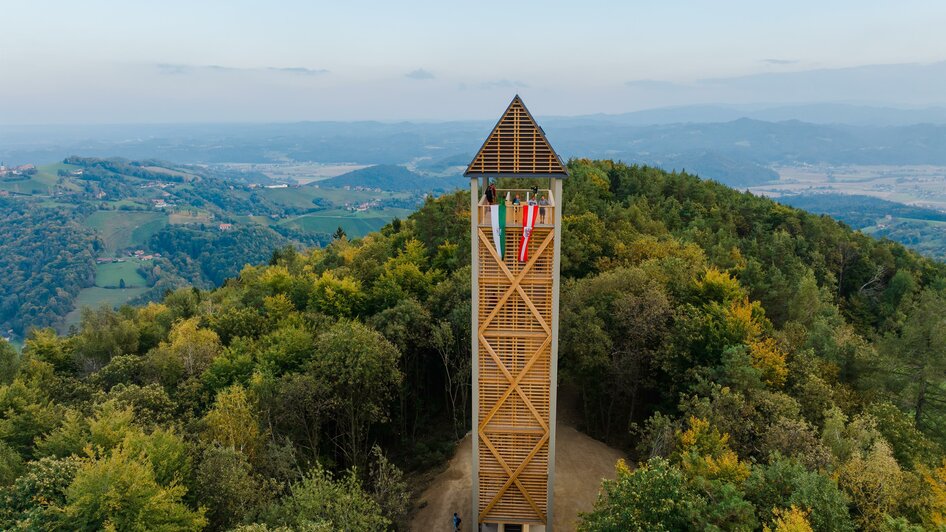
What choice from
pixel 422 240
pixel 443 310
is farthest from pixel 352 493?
pixel 422 240

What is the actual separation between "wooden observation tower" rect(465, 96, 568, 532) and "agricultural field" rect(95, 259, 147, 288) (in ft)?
557

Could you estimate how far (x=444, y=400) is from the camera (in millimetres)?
34750

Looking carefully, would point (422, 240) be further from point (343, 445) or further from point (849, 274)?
point (849, 274)

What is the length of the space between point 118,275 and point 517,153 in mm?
184175

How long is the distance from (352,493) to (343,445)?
36.0 feet

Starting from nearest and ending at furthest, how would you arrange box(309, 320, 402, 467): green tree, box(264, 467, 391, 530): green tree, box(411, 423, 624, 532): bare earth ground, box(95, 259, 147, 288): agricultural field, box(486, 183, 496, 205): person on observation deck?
box(264, 467, 391, 530): green tree, box(486, 183, 496, 205): person on observation deck, box(411, 423, 624, 532): bare earth ground, box(309, 320, 402, 467): green tree, box(95, 259, 147, 288): agricultural field

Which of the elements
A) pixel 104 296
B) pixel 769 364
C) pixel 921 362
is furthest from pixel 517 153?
pixel 104 296

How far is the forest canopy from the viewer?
1711 centimetres

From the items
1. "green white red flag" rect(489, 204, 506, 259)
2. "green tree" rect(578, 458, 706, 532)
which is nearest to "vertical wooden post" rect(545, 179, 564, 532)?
"green white red flag" rect(489, 204, 506, 259)

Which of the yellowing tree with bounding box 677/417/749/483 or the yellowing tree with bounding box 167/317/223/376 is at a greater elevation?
the yellowing tree with bounding box 677/417/749/483

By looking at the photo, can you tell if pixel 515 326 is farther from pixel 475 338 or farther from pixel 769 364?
pixel 769 364

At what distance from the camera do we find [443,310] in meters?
32.2

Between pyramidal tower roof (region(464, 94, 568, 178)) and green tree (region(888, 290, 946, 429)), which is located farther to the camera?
green tree (region(888, 290, 946, 429))

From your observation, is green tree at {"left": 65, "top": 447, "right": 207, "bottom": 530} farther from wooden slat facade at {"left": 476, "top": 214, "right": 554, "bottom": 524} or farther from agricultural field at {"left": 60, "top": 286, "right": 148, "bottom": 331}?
agricultural field at {"left": 60, "top": 286, "right": 148, "bottom": 331}
